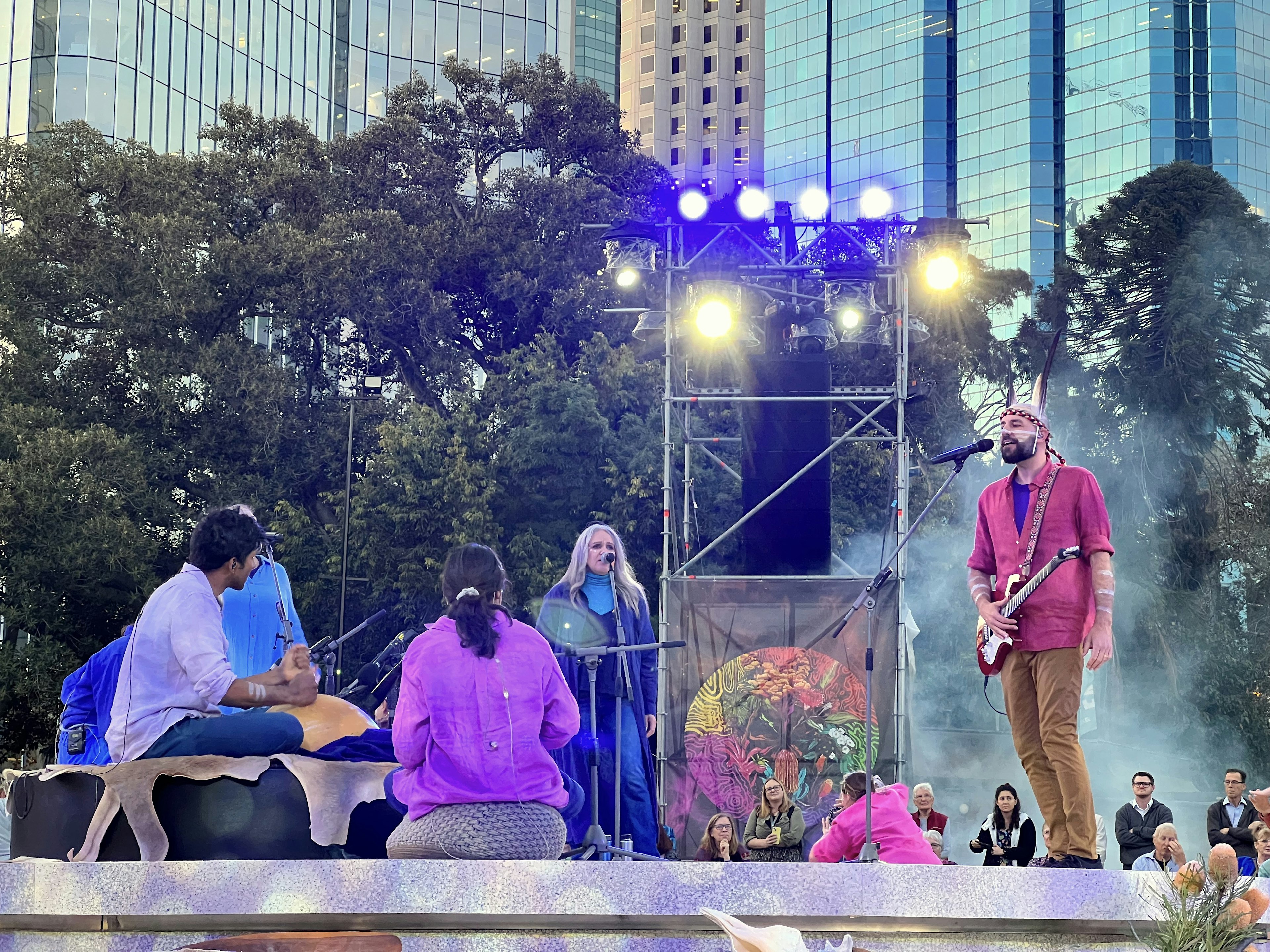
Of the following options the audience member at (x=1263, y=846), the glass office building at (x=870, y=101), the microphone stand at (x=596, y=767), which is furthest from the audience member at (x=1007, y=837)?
the glass office building at (x=870, y=101)

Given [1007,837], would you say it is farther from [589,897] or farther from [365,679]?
[589,897]

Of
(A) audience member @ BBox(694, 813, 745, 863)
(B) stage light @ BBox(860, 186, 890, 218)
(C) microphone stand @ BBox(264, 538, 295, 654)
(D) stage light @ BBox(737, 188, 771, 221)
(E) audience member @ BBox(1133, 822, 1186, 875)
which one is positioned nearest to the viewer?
(C) microphone stand @ BBox(264, 538, 295, 654)

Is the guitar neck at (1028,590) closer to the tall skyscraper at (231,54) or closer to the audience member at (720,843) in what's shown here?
the audience member at (720,843)

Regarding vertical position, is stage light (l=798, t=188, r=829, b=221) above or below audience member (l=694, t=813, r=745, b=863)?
above

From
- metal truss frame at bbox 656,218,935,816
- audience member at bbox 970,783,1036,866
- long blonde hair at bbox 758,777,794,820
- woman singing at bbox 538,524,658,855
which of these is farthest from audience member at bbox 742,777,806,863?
metal truss frame at bbox 656,218,935,816

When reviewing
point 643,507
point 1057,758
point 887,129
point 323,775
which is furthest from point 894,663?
point 887,129

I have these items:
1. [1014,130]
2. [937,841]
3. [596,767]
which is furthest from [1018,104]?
[596,767]

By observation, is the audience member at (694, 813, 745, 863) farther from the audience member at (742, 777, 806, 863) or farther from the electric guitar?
the electric guitar

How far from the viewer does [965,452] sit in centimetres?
555

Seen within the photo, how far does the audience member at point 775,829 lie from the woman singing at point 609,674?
184 cm

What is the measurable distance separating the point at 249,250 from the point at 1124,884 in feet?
69.3

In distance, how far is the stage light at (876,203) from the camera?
12148 mm

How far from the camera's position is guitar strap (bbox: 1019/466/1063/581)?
495cm

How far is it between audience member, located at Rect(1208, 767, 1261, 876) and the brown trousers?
4677 millimetres
